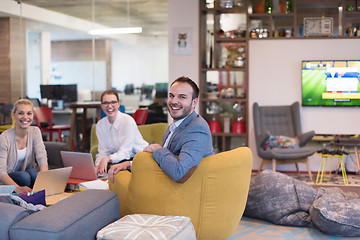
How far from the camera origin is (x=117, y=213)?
2.61 m

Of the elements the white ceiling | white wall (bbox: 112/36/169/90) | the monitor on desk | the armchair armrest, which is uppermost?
the white ceiling

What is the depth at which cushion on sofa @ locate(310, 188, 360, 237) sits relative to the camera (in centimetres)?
394

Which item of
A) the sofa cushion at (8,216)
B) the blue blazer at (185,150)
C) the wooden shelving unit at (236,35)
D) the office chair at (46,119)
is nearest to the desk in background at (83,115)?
the office chair at (46,119)

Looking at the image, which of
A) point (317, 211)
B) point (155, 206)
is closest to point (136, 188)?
point (155, 206)

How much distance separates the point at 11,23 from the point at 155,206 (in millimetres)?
6069

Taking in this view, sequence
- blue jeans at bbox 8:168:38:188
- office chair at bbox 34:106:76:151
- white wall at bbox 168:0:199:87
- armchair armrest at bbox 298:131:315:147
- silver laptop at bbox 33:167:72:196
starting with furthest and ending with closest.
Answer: office chair at bbox 34:106:76:151, white wall at bbox 168:0:199:87, armchair armrest at bbox 298:131:315:147, blue jeans at bbox 8:168:38:188, silver laptop at bbox 33:167:72:196

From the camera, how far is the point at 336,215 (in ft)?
13.0

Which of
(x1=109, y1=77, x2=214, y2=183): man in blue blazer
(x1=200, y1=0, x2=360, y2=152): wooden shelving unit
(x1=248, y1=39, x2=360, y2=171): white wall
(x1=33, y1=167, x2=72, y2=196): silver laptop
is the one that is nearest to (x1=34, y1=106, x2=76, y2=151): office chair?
(x1=200, y1=0, x2=360, y2=152): wooden shelving unit

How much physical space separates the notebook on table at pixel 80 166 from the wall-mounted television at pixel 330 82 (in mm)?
4544

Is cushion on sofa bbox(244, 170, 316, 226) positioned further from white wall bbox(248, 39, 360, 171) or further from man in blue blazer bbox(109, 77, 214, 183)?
white wall bbox(248, 39, 360, 171)

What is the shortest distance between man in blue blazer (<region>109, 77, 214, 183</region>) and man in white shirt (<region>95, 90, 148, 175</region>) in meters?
1.25

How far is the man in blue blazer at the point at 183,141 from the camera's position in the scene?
273 cm

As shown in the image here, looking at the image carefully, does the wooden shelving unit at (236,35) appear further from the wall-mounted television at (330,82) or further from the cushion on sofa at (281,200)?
the cushion on sofa at (281,200)

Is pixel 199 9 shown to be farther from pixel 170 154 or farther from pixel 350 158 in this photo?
pixel 170 154
